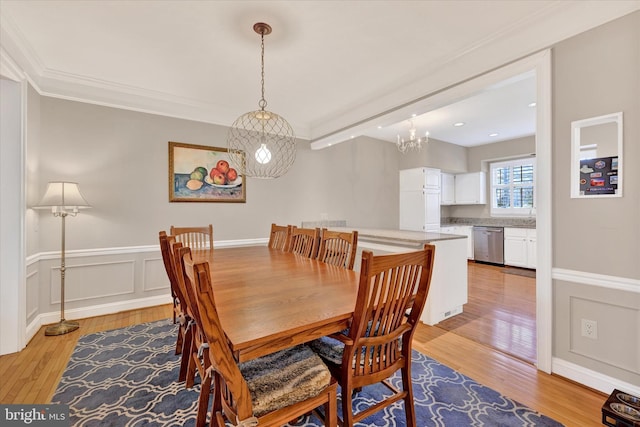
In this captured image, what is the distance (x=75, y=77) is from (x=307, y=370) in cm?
362

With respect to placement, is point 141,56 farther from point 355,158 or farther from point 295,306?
point 355,158

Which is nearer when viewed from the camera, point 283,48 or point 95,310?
point 283,48

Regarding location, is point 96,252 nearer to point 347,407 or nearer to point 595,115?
point 347,407

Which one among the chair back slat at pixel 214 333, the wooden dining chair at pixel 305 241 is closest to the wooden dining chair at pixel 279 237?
the wooden dining chair at pixel 305 241

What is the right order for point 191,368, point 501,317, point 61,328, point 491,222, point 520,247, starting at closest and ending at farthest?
point 191,368, point 61,328, point 501,317, point 520,247, point 491,222

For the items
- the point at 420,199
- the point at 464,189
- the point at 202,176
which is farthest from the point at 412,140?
the point at 202,176

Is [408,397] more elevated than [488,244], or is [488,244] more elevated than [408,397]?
[488,244]

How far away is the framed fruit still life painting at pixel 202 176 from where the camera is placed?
3.53 meters

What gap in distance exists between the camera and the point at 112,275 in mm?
3213

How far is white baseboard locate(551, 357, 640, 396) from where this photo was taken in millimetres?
1690

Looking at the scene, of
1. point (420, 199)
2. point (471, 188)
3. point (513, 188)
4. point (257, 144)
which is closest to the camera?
point (257, 144)

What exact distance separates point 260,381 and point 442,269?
2308mm

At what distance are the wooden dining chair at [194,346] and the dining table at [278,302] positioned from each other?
139 millimetres

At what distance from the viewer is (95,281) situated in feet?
10.3
